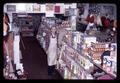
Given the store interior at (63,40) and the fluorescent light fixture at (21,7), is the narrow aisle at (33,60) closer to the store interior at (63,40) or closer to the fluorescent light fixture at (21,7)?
the store interior at (63,40)

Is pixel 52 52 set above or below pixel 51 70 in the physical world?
A: above

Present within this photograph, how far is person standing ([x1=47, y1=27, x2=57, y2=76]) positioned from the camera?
99.0 inches

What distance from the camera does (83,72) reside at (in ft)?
8.36

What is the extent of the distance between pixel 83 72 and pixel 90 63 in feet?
0.33

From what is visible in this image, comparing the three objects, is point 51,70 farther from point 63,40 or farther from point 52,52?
point 63,40

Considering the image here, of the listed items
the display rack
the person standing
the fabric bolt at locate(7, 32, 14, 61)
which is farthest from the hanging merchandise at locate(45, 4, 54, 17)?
the fabric bolt at locate(7, 32, 14, 61)

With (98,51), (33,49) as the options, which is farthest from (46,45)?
(98,51)

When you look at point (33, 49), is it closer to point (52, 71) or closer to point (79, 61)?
point (52, 71)

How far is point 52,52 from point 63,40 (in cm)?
14

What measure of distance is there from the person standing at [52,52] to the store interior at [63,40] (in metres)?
0.02

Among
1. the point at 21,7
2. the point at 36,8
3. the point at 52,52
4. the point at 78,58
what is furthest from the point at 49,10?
the point at 78,58

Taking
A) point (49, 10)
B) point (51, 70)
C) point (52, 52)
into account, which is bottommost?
point (51, 70)

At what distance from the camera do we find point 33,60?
2.51m

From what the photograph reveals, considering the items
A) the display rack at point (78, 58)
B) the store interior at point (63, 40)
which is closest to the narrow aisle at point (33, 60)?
the store interior at point (63, 40)
